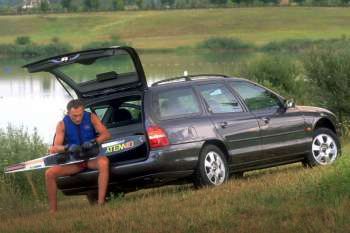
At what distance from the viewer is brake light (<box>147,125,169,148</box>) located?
9.80 metres

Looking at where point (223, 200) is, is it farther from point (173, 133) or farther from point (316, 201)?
point (173, 133)

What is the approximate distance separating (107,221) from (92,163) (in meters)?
2.19

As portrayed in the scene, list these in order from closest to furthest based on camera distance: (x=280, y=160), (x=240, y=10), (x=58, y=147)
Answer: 1. (x=58, y=147)
2. (x=280, y=160)
3. (x=240, y=10)

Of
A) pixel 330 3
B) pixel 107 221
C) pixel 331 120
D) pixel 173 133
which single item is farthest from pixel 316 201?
pixel 330 3

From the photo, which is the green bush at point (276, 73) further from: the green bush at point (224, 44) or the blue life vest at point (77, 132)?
the green bush at point (224, 44)

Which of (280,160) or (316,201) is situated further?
(280,160)

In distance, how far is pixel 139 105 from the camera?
33.8 ft

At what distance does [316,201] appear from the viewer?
24.8 ft

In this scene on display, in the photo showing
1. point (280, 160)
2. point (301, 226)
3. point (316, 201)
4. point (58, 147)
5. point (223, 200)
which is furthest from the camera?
point (280, 160)

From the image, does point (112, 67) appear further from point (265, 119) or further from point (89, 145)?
point (265, 119)

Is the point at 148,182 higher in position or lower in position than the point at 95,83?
lower

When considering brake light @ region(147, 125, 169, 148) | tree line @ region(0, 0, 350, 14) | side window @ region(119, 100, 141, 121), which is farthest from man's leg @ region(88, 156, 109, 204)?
tree line @ region(0, 0, 350, 14)

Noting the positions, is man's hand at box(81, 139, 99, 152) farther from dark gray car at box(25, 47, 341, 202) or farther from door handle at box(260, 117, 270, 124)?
door handle at box(260, 117, 270, 124)

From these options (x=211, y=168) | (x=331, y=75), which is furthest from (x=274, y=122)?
(x=331, y=75)
